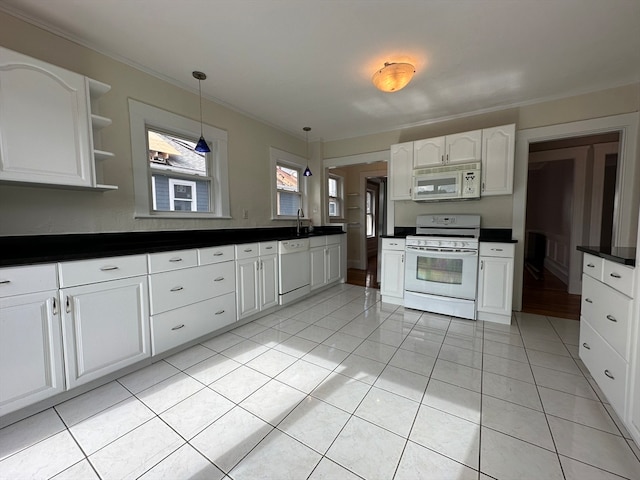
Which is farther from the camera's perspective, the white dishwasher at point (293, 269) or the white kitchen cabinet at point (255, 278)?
the white dishwasher at point (293, 269)

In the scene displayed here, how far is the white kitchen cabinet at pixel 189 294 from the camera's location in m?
2.00

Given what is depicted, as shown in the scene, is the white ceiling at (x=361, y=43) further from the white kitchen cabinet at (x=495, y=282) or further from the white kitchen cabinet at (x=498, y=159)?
the white kitchen cabinet at (x=495, y=282)

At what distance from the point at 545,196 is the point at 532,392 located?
20.6 feet

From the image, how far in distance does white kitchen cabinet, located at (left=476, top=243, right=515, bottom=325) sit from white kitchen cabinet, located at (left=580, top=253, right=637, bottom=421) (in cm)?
82

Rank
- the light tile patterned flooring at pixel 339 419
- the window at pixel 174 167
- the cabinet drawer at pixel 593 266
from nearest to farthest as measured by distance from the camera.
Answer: the light tile patterned flooring at pixel 339 419, the cabinet drawer at pixel 593 266, the window at pixel 174 167

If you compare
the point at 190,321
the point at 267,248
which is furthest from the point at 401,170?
the point at 190,321

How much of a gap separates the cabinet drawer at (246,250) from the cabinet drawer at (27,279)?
1362 millimetres

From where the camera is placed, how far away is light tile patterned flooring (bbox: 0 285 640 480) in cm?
Answer: 118

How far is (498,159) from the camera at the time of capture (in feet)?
9.85

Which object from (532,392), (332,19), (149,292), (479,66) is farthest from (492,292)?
(149,292)

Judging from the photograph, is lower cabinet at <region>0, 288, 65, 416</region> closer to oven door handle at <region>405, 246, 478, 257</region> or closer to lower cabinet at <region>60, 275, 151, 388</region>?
lower cabinet at <region>60, 275, 151, 388</region>

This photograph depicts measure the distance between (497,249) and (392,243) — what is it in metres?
1.16

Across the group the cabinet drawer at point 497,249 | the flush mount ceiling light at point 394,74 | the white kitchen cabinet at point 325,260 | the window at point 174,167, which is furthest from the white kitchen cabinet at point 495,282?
the window at point 174,167

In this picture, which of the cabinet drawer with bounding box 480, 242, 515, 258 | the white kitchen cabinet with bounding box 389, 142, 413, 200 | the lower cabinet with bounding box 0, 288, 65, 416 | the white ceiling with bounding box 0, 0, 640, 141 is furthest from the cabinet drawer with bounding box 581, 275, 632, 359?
the lower cabinet with bounding box 0, 288, 65, 416
